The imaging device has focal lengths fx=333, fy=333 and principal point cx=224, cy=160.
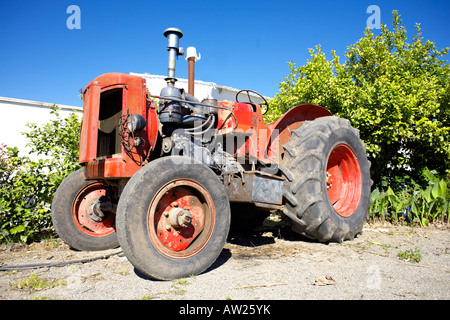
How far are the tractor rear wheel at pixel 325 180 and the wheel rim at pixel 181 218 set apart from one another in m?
1.15

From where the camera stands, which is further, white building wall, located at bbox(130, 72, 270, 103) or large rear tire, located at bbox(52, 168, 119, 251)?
white building wall, located at bbox(130, 72, 270, 103)

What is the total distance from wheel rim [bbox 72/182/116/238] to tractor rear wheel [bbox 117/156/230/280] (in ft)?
5.50

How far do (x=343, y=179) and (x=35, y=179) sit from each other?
4610mm

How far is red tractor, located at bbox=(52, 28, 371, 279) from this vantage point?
2846mm

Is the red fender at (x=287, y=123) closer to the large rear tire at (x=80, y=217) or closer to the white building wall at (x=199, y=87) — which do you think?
the large rear tire at (x=80, y=217)

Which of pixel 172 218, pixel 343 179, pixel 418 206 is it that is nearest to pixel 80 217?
pixel 172 218

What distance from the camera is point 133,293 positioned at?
246cm

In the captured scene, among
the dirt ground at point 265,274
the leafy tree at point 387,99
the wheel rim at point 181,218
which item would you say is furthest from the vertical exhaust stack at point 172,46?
the leafy tree at point 387,99

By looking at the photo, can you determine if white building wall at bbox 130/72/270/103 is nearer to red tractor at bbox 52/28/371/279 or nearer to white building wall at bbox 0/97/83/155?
white building wall at bbox 0/97/83/155

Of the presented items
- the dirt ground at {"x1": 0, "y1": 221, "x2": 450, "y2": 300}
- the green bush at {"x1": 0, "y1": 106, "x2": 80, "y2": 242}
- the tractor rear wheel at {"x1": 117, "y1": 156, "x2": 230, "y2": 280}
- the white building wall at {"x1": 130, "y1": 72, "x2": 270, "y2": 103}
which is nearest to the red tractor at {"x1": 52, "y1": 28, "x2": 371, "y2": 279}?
the tractor rear wheel at {"x1": 117, "y1": 156, "x2": 230, "y2": 280}

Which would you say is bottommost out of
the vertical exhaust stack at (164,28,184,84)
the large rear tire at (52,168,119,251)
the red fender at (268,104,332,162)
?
the large rear tire at (52,168,119,251)

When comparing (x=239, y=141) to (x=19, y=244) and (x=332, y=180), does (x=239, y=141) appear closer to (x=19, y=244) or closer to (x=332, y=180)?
(x=332, y=180)

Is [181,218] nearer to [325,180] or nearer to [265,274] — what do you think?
[265,274]
